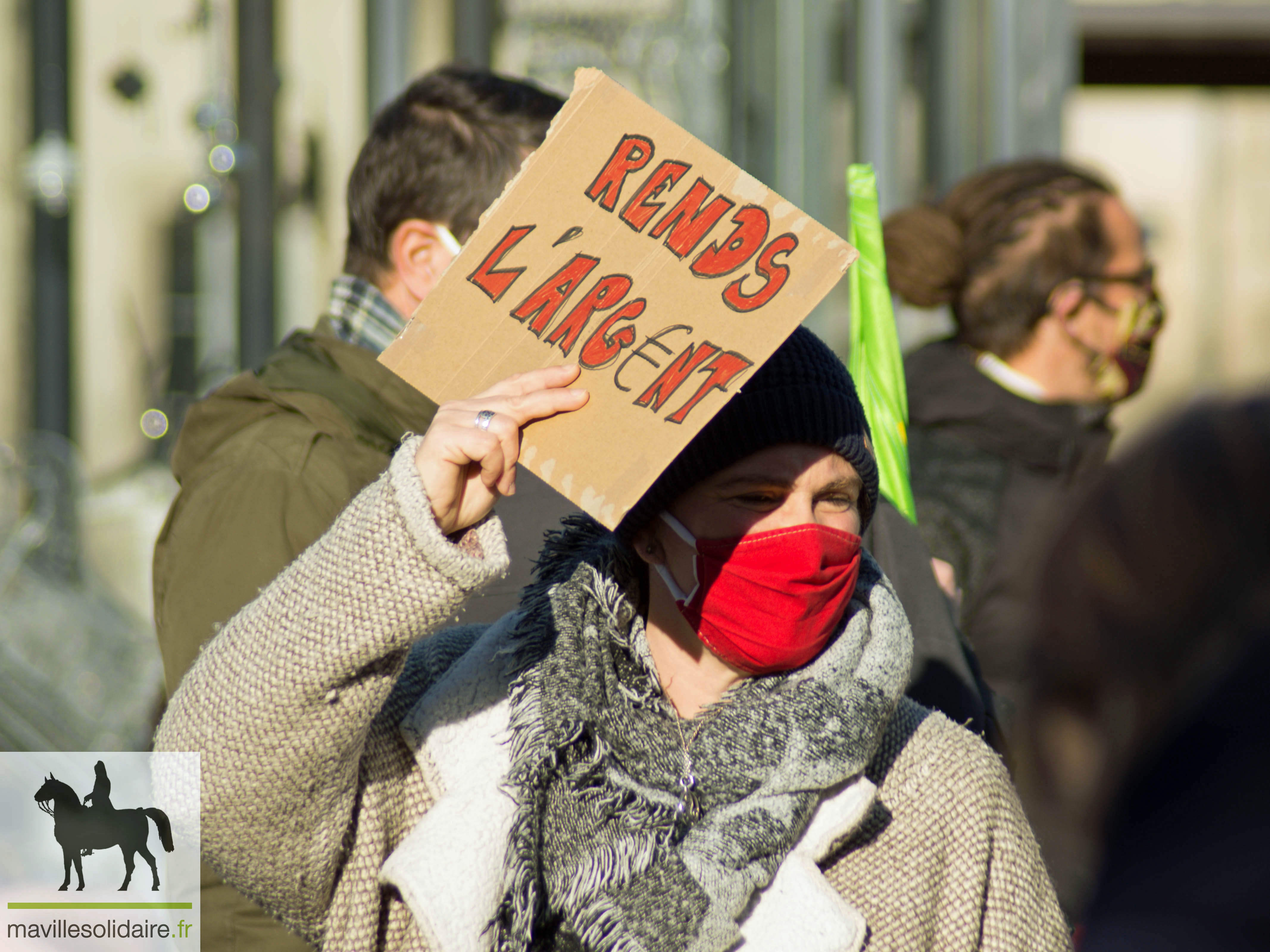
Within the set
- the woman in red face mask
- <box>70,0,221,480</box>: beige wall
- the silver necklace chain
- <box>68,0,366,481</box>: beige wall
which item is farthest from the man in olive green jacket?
<box>70,0,221,480</box>: beige wall

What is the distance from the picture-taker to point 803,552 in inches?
73.1

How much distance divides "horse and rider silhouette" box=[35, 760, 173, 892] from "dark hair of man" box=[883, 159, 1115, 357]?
80.3 inches

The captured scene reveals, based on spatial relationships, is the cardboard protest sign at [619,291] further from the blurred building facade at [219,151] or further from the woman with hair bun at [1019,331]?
the blurred building facade at [219,151]

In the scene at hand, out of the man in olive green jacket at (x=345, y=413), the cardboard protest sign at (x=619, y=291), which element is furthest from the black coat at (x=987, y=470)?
the cardboard protest sign at (x=619, y=291)

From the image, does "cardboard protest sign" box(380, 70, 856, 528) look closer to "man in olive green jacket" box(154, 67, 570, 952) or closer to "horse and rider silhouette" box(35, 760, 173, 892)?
"man in olive green jacket" box(154, 67, 570, 952)

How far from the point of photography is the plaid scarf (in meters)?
2.40

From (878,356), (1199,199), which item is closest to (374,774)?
(878,356)

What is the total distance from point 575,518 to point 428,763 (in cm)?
45

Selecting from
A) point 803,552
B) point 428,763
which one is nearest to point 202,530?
point 428,763

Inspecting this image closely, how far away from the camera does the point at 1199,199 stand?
32.7ft

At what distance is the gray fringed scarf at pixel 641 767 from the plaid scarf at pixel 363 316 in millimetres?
686

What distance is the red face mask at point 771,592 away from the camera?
186 centimetres

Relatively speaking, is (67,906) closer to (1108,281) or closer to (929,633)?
(929,633)

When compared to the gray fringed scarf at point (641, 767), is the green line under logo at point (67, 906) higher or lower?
lower
